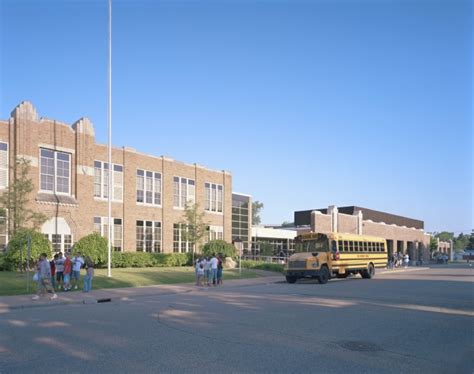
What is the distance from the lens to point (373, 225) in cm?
6844

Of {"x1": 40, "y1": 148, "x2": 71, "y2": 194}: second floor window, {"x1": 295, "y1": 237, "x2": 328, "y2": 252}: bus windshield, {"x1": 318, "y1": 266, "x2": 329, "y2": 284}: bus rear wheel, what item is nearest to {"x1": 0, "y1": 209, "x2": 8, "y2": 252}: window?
{"x1": 40, "y1": 148, "x2": 71, "y2": 194}: second floor window

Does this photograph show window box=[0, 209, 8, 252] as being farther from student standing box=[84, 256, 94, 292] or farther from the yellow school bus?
the yellow school bus

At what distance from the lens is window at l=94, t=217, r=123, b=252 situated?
128ft

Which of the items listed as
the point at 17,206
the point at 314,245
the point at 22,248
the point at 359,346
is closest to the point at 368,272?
the point at 314,245

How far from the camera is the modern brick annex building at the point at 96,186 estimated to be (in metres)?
34.0

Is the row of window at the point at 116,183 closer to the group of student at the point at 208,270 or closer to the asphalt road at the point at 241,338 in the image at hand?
the group of student at the point at 208,270

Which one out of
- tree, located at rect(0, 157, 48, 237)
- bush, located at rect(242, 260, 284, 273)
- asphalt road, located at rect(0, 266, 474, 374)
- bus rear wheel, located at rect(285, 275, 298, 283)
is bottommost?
bush, located at rect(242, 260, 284, 273)

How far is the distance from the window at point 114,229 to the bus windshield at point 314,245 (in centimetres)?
1620

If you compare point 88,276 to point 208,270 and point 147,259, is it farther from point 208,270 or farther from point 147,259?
point 147,259

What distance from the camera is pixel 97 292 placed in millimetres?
21875

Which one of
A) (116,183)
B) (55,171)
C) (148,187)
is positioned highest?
(55,171)

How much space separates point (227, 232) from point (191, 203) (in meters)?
6.89

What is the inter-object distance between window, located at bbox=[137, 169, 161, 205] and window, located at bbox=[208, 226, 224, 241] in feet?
23.8

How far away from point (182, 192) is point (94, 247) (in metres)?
15.1
